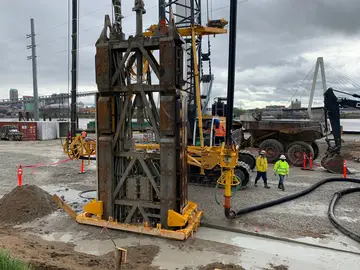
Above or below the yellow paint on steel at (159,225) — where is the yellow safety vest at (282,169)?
above

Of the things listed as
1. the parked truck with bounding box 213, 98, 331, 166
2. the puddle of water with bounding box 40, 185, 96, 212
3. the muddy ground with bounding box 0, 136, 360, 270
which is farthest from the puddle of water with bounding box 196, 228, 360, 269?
the parked truck with bounding box 213, 98, 331, 166

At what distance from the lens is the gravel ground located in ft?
23.7

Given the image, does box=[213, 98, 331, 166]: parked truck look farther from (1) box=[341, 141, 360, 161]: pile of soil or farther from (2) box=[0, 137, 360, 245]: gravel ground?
(1) box=[341, 141, 360, 161]: pile of soil

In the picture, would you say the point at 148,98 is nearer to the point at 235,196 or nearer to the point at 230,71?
the point at 230,71

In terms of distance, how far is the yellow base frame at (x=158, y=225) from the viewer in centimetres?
629

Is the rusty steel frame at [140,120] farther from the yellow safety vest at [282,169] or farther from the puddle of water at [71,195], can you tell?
the yellow safety vest at [282,169]

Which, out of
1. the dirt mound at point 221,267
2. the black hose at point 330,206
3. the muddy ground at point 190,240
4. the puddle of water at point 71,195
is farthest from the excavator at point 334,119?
the dirt mound at point 221,267

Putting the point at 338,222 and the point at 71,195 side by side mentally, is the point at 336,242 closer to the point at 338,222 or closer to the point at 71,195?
the point at 338,222

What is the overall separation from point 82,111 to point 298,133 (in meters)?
86.4

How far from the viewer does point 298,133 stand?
1725 cm

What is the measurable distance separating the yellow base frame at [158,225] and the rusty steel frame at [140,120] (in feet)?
0.49

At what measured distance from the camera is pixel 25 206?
7.80 meters

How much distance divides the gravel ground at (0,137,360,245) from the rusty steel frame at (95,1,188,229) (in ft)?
5.51

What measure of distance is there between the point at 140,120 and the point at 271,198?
514 cm
